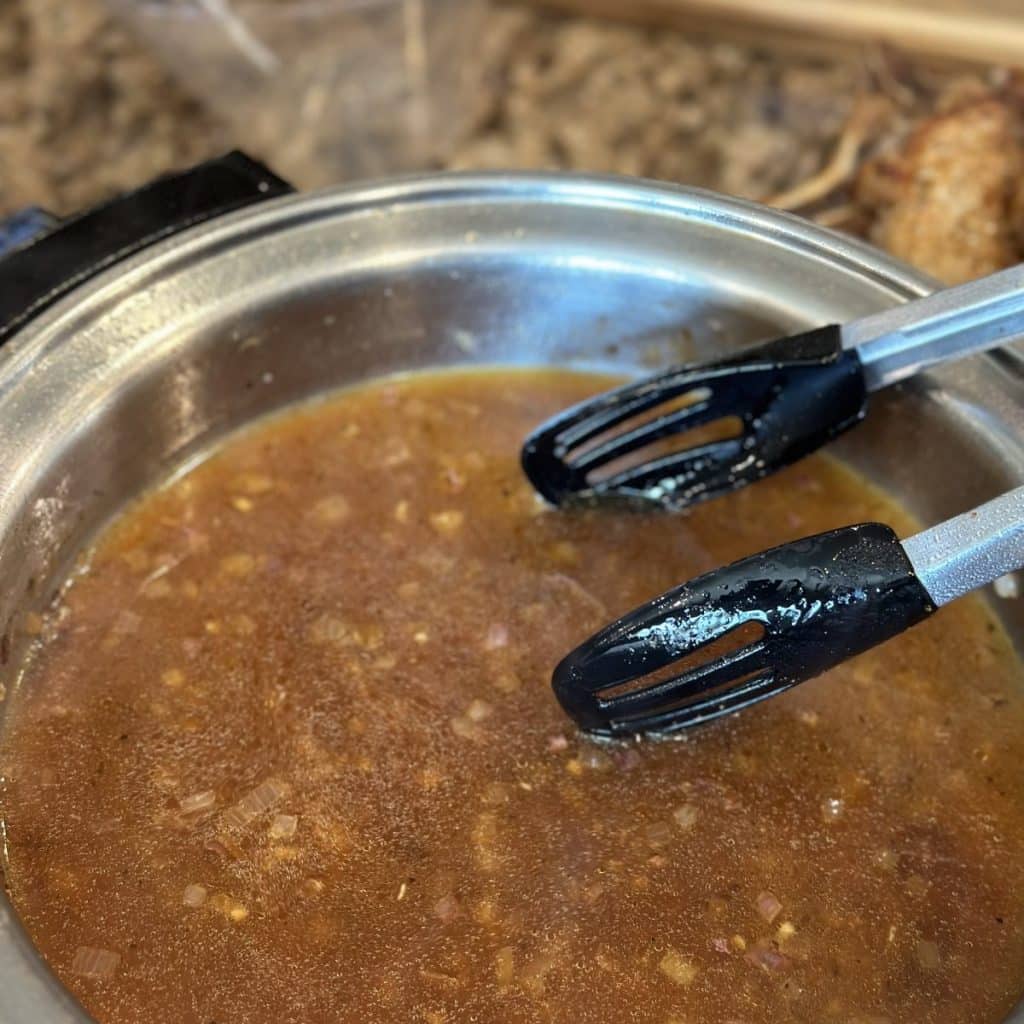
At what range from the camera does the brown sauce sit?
3.27 feet

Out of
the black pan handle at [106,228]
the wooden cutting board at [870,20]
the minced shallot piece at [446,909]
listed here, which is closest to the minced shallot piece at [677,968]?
the minced shallot piece at [446,909]

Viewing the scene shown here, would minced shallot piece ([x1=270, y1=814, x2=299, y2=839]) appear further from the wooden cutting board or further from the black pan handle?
the wooden cutting board

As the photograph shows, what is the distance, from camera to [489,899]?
1046 mm

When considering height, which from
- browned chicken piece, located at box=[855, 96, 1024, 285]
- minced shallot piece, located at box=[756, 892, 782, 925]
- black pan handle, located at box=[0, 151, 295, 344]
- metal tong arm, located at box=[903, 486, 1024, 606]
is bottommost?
minced shallot piece, located at box=[756, 892, 782, 925]

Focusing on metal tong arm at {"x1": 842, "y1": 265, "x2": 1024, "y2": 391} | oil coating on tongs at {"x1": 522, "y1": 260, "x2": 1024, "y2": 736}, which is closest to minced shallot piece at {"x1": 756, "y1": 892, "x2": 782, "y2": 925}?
oil coating on tongs at {"x1": 522, "y1": 260, "x2": 1024, "y2": 736}

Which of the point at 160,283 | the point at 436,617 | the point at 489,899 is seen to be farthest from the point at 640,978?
the point at 160,283

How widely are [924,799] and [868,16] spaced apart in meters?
2.19

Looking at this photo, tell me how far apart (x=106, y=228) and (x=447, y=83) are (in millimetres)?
1624

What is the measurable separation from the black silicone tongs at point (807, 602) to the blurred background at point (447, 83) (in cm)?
153

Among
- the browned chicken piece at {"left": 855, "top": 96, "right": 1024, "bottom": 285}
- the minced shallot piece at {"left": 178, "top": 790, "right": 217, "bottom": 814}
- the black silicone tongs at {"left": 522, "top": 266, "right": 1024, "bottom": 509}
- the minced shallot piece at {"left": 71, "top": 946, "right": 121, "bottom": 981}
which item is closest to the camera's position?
the minced shallot piece at {"left": 71, "top": 946, "right": 121, "bottom": 981}

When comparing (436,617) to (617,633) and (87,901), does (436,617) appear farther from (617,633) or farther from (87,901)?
(87,901)

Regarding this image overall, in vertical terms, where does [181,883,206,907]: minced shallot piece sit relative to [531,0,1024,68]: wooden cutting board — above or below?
below

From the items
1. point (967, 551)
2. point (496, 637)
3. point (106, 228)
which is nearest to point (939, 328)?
point (967, 551)

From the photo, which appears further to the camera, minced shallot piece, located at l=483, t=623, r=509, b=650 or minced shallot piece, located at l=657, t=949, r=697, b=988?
minced shallot piece, located at l=483, t=623, r=509, b=650
